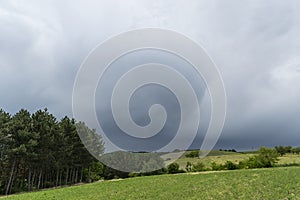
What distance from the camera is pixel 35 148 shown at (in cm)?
5156

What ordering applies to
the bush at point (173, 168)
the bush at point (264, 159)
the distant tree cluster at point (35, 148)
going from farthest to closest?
the bush at point (173, 168), the bush at point (264, 159), the distant tree cluster at point (35, 148)

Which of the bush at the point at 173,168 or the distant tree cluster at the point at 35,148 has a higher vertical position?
the distant tree cluster at the point at 35,148

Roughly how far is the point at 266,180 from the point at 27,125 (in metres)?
43.7

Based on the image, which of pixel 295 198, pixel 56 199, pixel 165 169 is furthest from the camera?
pixel 165 169

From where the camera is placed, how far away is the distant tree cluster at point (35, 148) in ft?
157

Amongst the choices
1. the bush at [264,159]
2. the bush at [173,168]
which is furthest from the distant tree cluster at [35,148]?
the bush at [264,159]

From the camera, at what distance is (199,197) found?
1998 centimetres

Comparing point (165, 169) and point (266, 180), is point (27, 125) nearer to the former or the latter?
point (165, 169)

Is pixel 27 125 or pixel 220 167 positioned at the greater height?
pixel 27 125

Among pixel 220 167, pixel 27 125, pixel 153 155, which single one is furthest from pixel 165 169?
pixel 27 125

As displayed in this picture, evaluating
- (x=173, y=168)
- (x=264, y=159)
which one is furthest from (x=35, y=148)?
(x=264, y=159)

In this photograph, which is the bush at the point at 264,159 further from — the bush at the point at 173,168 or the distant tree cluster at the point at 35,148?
the distant tree cluster at the point at 35,148

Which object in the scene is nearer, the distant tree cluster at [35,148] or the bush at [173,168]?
the distant tree cluster at [35,148]

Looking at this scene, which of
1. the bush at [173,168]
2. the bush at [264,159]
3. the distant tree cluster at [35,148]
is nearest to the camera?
the distant tree cluster at [35,148]
